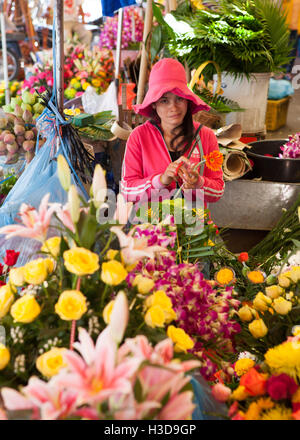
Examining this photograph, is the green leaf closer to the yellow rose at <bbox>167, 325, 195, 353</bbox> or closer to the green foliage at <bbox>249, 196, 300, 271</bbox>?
the green foliage at <bbox>249, 196, 300, 271</bbox>

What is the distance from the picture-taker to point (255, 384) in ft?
1.89

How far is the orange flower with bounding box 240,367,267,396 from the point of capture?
576mm

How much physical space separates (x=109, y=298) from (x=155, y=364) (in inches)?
7.7

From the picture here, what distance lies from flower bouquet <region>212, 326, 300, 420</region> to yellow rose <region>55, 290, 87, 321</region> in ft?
0.74

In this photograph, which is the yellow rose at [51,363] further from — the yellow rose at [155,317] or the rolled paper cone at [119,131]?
the rolled paper cone at [119,131]

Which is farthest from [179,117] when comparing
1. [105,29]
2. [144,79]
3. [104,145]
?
[105,29]

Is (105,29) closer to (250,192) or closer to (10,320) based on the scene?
(250,192)

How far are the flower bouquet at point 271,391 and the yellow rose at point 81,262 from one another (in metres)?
0.25

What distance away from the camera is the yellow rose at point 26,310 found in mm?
562

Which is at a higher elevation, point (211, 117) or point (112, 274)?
point (112, 274)

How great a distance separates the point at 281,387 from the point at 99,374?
0.25 metres

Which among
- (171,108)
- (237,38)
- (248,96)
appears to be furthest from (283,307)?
(248,96)

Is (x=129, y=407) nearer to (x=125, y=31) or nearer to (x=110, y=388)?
(x=110, y=388)
